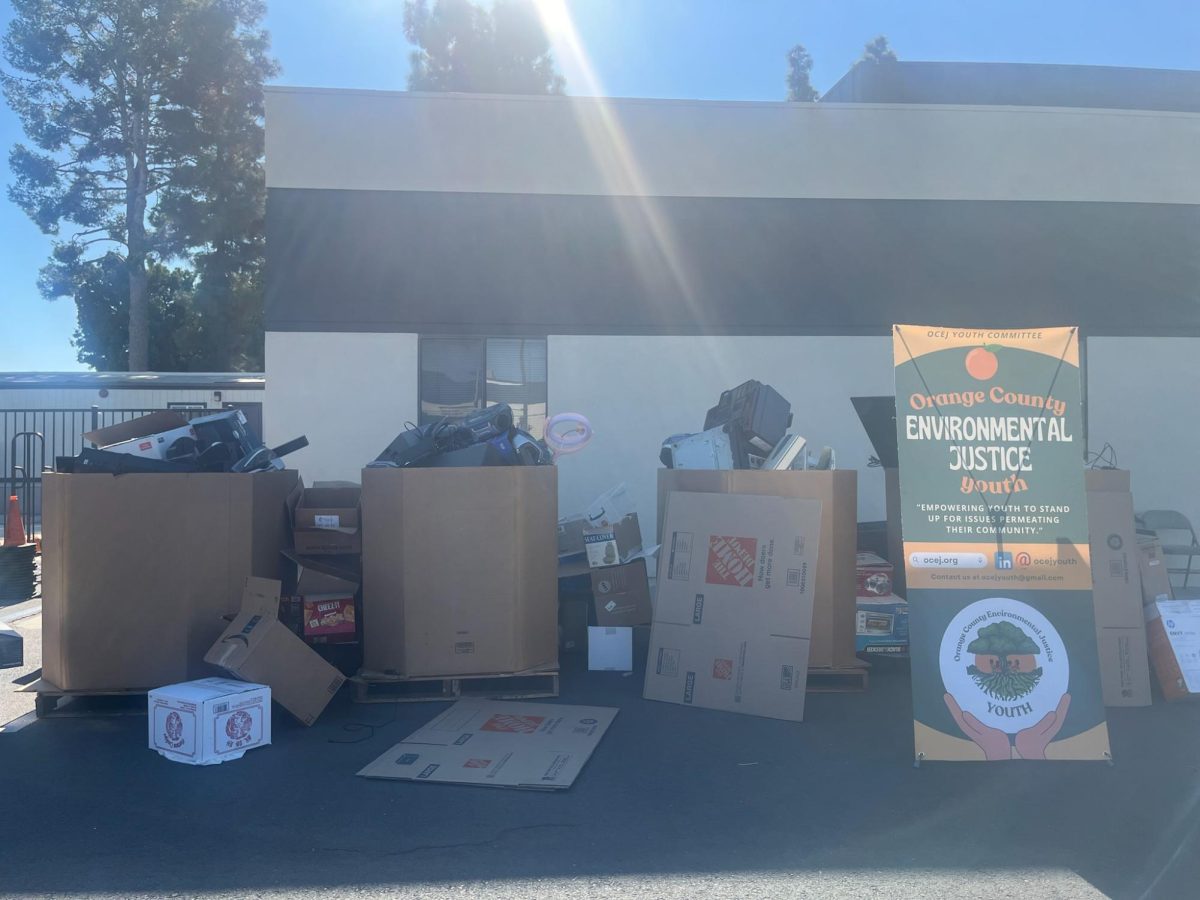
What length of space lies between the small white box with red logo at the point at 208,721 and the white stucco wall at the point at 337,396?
4349 mm

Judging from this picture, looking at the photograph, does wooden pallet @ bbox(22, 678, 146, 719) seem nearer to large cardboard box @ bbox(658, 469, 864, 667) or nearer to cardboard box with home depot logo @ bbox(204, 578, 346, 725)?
cardboard box with home depot logo @ bbox(204, 578, 346, 725)

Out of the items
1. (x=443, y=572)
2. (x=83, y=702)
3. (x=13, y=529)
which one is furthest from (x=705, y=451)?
(x=13, y=529)

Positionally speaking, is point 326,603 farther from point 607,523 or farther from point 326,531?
point 607,523

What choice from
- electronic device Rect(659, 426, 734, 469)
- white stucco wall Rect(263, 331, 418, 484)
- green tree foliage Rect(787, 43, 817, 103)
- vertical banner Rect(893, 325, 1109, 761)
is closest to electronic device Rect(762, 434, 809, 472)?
electronic device Rect(659, 426, 734, 469)

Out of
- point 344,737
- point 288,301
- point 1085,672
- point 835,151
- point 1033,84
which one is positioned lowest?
point 344,737

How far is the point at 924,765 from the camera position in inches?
183

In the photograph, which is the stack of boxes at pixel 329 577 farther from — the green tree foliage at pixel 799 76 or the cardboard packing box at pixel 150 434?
the green tree foliage at pixel 799 76

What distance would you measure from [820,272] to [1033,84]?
239 inches

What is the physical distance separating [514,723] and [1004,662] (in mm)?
2546

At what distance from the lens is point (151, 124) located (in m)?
24.0

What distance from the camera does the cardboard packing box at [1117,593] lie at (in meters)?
5.81

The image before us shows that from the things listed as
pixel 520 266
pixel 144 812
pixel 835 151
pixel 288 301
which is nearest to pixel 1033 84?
pixel 835 151

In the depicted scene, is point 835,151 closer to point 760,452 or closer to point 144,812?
point 760,452

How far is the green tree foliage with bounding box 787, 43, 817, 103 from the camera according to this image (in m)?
35.8
